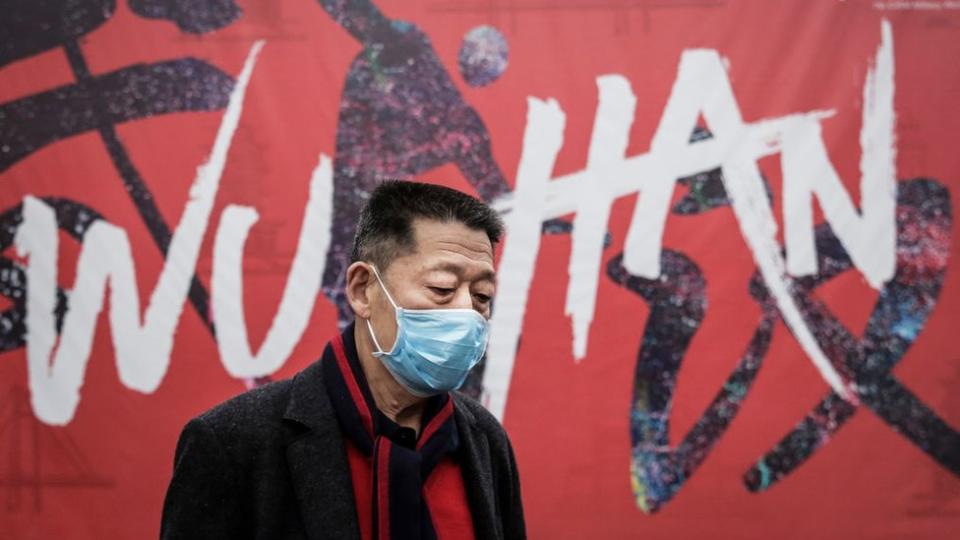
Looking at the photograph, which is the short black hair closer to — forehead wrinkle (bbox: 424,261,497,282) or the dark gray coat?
forehead wrinkle (bbox: 424,261,497,282)

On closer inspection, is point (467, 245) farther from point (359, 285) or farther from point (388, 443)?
point (388, 443)

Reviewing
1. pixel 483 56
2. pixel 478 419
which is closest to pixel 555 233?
pixel 483 56

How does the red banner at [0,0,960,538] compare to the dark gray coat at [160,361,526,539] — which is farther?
the red banner at [0,0,960,538]

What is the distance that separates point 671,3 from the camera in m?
2.29

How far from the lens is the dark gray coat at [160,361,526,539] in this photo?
102cm

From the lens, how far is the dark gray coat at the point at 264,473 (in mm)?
1018

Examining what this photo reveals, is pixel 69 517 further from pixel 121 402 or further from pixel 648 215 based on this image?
pixel 648 215

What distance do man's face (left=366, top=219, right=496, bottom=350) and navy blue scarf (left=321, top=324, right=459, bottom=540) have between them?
0.07m

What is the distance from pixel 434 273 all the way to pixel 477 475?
0.29 meters

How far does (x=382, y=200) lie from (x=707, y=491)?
1391 millimetres

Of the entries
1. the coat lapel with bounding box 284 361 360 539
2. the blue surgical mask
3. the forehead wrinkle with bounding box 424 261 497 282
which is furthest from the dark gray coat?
the forehead wrinkle with bounding box 424 261 497 282

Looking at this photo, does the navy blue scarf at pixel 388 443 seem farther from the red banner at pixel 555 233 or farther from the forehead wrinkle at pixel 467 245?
the red banner at pixel 555 233

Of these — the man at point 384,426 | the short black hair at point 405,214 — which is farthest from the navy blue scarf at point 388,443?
the short black hair at point 405,214

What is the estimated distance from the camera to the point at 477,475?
1.18 metres
